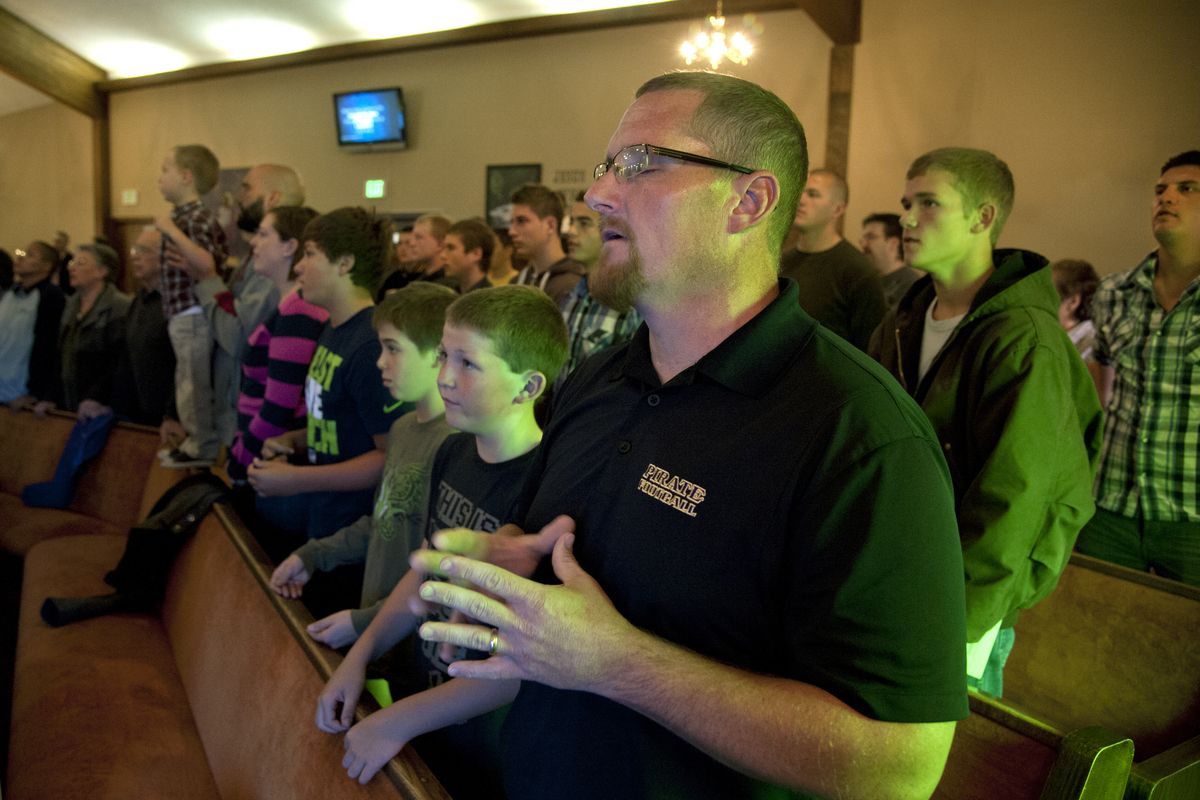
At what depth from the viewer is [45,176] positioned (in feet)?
40.8

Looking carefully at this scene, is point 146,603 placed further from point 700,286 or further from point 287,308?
point 700,286

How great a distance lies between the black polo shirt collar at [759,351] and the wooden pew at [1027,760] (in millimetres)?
795

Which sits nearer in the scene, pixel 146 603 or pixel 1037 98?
pixel 146 603

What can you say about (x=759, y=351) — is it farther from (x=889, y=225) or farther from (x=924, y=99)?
(x=924, y=99)

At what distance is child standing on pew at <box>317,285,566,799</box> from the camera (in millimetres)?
1780

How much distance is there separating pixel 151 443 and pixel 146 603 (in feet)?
4.51

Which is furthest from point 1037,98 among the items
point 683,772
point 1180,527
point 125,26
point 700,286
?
point 125,26

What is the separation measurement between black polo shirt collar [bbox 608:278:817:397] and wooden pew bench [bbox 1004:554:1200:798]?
1338mm

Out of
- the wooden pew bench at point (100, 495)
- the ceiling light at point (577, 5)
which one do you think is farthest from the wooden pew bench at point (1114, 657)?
the ceiling light at point (577, 5)

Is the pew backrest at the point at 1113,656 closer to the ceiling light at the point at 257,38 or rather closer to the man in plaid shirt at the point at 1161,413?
the man in plaid shirt at the point at 1161,413

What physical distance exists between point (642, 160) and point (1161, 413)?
7.24 feet

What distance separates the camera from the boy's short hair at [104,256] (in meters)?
5.42

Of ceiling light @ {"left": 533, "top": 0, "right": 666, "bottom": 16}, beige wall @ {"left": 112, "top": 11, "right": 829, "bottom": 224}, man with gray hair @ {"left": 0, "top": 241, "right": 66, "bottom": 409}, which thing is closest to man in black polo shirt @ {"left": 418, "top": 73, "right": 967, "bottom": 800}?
man with gray hair @ {"left": 0, "top": 241, "right": 66, "bottom": 409}

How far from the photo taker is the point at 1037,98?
5.49m
